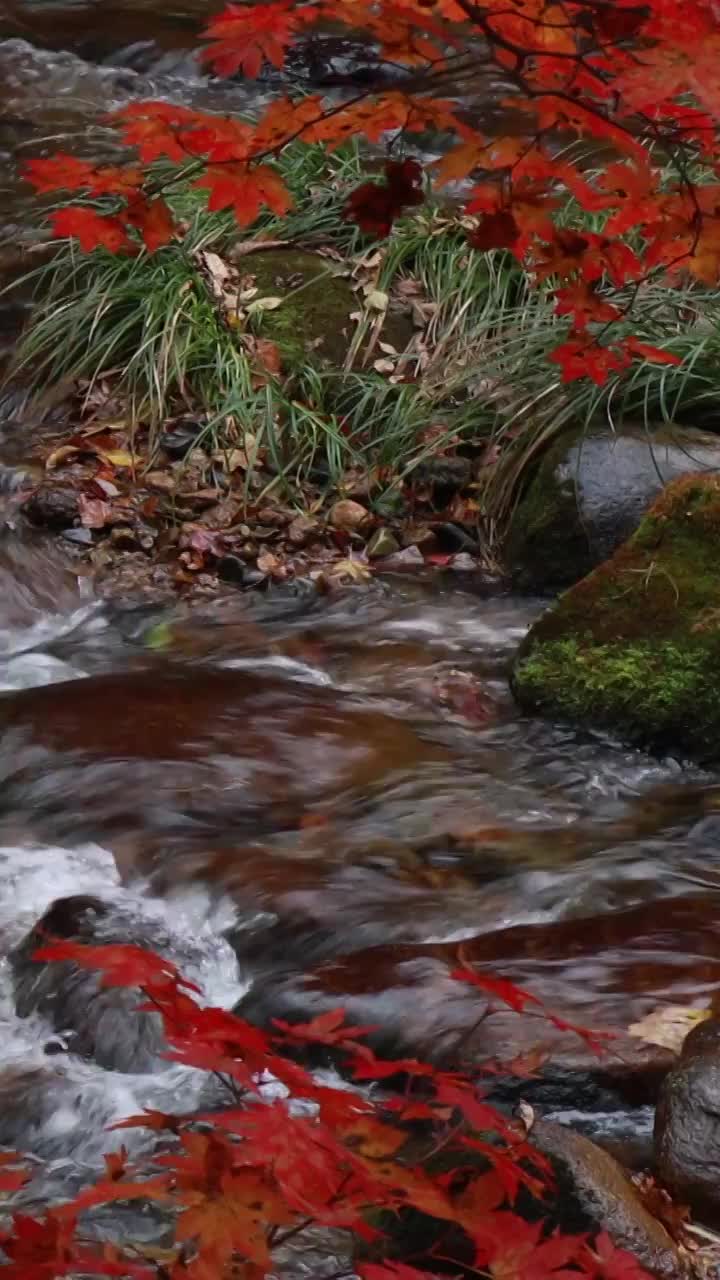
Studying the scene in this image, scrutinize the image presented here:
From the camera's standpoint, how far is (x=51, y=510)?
5.81 m

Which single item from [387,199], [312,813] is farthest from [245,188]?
[312,813]

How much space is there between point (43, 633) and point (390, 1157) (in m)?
3.15

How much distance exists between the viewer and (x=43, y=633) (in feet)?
17.5

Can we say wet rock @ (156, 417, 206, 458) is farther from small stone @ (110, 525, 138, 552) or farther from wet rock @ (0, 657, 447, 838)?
wet rock @ (0, 657, 447, 838)

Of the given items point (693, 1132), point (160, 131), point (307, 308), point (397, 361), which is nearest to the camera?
point (693, 1132)

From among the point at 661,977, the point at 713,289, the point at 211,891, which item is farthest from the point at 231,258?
the point at 661,977

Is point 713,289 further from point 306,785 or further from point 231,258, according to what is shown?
point 306,785

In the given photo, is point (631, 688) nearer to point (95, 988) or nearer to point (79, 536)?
point (95, 988)

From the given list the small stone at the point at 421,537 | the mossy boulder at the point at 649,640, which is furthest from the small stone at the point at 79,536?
the mossy boulder at the point at 649,640

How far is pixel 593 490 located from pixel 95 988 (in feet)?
9.43

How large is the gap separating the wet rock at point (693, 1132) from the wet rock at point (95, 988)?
0.96 meters

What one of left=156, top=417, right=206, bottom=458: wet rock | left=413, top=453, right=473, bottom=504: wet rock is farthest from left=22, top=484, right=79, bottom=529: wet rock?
left=413, top=453, right=473, bottom=504: wet rock

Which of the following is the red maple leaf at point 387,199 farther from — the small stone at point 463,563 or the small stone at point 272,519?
the small stone at point 272,519

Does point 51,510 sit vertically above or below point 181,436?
below
